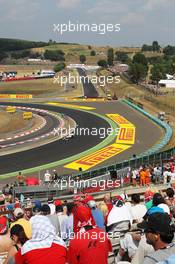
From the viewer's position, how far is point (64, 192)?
16.3 metres

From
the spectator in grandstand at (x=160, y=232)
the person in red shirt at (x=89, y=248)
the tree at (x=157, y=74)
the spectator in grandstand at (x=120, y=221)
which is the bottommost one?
the tree at (x=157, y=74)

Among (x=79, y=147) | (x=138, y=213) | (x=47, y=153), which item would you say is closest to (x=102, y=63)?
(x=79, y=147)

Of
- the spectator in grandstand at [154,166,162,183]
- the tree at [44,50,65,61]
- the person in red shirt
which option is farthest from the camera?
the tree at [44,50,65,61]

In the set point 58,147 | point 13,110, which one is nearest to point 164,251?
point 58,147

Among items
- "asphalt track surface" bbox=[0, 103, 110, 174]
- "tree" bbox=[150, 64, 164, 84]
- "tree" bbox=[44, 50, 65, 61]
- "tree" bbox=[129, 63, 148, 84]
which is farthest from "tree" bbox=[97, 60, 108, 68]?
"asphalt track surface" bbox=[0, 103, 110, 174]

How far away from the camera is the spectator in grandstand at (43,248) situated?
12.5 feet

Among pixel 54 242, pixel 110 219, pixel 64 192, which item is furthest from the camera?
pixel 64 192

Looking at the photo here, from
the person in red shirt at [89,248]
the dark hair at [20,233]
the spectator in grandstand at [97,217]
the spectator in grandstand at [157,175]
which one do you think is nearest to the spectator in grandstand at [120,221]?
the spectator in grandstand at [97,217]

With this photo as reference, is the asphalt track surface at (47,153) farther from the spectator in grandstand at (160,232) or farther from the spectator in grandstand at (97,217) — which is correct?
the spectator in grandstand at (160,232)

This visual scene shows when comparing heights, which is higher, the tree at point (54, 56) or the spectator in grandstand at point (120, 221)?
the tree at point (54, 56)

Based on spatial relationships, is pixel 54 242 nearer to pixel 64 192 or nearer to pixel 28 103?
pixel 64 192

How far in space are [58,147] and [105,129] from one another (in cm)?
813

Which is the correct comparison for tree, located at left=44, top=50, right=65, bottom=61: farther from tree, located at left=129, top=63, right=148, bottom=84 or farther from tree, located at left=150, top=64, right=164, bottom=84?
tree, located at left=129, top=63, right=148, bottom=84

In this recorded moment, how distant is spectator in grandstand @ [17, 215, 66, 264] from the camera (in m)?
3.79
